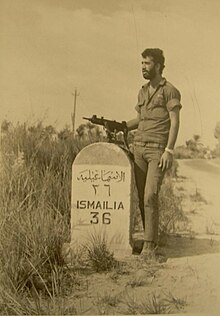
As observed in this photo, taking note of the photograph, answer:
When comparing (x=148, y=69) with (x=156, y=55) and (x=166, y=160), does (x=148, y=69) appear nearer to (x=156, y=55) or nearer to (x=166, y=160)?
(x=156, y=55)

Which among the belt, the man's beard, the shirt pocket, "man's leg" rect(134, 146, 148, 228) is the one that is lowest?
"man's leg" rect(134, 146, 148, 228)

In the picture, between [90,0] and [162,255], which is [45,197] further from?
[90,0]

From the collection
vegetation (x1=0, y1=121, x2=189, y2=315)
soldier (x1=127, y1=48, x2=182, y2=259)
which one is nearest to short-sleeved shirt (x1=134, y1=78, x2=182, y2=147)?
soldier (x1=127, y1=48, x2=182, y2=259)

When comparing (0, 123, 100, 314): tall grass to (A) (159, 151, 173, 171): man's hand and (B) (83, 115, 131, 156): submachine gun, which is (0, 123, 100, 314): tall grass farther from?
(A) (159, 151, 173, 171): man's hand

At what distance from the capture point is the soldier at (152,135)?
204cm

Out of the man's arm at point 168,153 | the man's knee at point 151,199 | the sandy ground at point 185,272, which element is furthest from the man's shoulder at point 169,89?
the man's knee at point 151,199

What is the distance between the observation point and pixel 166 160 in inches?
80.7

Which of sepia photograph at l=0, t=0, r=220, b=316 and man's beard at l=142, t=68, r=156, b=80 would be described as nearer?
sepia photograph at l=0, t=0, r=220, b=316

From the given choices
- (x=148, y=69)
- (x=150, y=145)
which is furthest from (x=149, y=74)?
(x=150, y=145)

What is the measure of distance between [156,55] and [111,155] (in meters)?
0.36

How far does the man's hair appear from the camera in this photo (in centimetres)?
207

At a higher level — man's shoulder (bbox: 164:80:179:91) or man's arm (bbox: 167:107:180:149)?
man's shoulder (bbox: 164:80:179:91)

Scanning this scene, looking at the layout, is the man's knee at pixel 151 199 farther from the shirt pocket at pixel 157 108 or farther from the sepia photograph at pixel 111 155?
the shirt pocket at pixel 157 108

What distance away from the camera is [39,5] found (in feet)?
6.55
